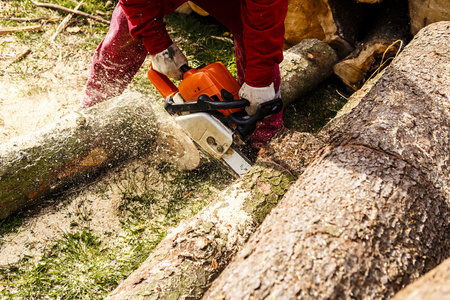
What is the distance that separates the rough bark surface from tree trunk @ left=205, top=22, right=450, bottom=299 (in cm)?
22

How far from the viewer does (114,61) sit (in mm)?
2658

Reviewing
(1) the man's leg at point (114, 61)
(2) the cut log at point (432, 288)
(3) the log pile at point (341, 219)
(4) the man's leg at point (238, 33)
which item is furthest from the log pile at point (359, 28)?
(2) the cut log at point (432, 288)

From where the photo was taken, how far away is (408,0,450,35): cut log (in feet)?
8.57

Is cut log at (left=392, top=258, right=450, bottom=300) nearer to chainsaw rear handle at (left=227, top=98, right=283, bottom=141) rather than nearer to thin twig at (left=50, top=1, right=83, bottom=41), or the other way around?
chainsaw rear handle at (left=227, top=98, right=283, bottom=141)

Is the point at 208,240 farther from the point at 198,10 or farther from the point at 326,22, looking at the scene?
the point at 198,10

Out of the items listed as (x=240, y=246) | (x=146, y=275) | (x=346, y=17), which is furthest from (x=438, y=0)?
(x=146, y=275)

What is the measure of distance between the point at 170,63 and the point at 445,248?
1.95 m

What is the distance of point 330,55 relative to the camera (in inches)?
126

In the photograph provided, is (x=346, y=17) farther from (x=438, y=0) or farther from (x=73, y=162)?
(x=73, y=162)

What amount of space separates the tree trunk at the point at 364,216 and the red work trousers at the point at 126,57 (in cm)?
83

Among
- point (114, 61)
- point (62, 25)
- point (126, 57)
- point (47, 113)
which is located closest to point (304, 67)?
point (126, 57)

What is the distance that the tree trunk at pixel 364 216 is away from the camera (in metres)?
1.17

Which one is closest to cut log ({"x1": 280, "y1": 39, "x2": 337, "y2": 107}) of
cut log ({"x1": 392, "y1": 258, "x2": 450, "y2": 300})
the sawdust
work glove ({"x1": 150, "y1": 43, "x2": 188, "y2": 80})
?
work glove ({"x1": 150, "y1": 43, "x2": 188, "y2": 80})

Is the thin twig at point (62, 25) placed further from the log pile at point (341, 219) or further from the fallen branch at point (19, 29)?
the log pile at point (341, 219)
